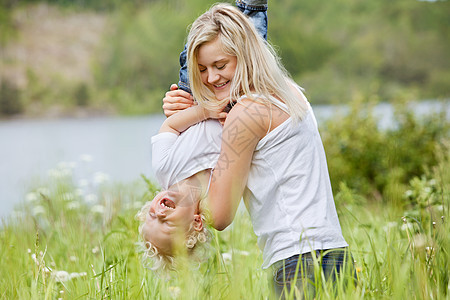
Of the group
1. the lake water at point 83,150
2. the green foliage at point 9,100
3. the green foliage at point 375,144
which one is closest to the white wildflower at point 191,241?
the green foliage at point 375,144

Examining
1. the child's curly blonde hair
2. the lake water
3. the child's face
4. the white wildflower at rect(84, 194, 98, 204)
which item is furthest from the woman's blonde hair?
the lake water

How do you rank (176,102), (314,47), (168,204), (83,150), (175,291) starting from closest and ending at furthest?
(168,204) < (176,102) < (175,291) < (83,150) < (314,47)

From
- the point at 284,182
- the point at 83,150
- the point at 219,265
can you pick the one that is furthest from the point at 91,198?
the point at 83,150

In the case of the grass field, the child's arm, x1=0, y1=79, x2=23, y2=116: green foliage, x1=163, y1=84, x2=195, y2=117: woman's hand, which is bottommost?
the grass field

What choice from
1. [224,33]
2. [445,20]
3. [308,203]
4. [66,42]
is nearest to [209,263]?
[308,203]

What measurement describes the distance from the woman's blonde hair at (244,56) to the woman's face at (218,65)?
0.02 m

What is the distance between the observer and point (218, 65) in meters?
1.63

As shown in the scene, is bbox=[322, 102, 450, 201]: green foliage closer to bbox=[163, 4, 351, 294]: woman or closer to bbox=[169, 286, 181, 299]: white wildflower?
bbox=[169, 286, 181, 299]: white wildflower

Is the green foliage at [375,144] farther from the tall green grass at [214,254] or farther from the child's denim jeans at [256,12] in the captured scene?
the child's denim jeans at [256,12]

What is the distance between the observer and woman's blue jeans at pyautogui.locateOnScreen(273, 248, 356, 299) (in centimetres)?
144

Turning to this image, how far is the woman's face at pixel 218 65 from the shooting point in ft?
5.26

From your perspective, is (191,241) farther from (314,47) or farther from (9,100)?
(9,100)

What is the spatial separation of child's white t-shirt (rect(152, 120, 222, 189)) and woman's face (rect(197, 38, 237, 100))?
12 centimetres

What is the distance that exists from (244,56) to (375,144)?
4.42 m
